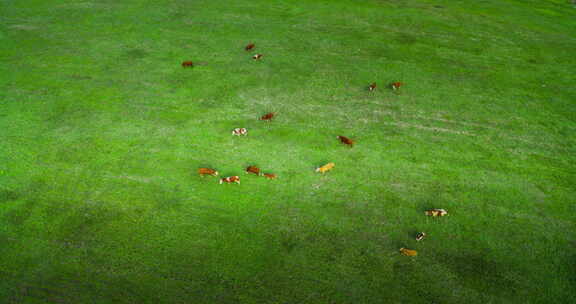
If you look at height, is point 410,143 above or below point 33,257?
above

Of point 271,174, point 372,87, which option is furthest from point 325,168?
point 372,87

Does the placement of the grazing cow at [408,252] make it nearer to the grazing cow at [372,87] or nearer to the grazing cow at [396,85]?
the grazing cow at [372,87]

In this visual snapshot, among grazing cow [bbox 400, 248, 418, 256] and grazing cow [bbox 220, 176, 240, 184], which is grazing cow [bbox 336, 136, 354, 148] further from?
grazing cow [bbox 400, 248, 418, 256]

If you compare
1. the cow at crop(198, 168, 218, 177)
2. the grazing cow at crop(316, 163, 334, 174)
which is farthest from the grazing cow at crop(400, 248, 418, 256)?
the cow at crop(198, 168, 218, 177)

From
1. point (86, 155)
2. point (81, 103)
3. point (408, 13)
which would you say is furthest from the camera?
point (408, 13)

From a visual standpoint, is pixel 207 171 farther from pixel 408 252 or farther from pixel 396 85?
pixel 396 85

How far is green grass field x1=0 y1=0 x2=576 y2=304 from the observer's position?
142 inches

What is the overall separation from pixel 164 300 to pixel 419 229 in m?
2.71

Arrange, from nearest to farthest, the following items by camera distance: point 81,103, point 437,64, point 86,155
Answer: point 86,155 < point 81,103 < point 437,64

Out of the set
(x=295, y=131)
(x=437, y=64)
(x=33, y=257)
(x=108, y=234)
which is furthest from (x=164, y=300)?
(x=437, y=64)

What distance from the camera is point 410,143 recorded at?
5348 millimetres

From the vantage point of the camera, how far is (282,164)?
4867 mm

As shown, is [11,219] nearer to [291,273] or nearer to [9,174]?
[9,174]

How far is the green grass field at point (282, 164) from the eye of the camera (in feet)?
11.8
